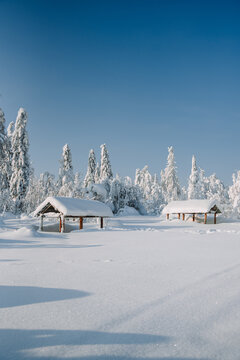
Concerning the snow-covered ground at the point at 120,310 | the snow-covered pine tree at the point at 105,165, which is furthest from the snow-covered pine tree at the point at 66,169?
the snow-covered ground at the point at 120,310

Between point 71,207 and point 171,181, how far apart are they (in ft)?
113

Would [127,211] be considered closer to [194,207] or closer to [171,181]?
[194,207]

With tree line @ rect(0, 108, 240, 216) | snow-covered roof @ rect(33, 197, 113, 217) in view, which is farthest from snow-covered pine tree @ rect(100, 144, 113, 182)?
snow-covered roof @ rect(33, 197, 113, 217)

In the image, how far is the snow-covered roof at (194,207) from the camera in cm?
3256

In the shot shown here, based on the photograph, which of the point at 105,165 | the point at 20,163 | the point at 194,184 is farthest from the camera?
the point at 105,165

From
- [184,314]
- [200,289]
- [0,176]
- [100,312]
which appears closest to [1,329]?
[100,312]

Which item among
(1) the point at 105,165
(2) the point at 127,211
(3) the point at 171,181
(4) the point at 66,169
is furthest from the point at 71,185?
(3) the point at 171,181

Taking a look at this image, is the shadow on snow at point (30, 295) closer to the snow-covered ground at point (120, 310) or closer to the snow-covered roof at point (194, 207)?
the snow-covered ground at point (120, 310)

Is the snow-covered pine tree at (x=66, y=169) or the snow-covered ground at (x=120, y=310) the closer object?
the snow-covered ground at (x=120, y=310)

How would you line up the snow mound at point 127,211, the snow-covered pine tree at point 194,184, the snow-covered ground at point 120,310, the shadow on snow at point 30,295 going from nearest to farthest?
the snow-covered ground at point 120,310, the shadow on snow at point 30,295, the snow mound at point 127,211, the snow-covered pine tree at point 194,184

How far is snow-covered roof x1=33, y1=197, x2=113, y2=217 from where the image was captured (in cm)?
2141

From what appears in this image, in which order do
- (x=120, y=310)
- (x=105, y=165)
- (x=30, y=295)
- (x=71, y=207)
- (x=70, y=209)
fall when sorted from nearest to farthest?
1. (x=120, y=310)
2. (x=30, y=295)
3. (x=70, y=209)
4. (x=71, y=207)
5. (x=105, y=165)

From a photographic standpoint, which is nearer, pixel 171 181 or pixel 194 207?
pixel 194 207

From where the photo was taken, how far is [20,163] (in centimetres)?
3656
